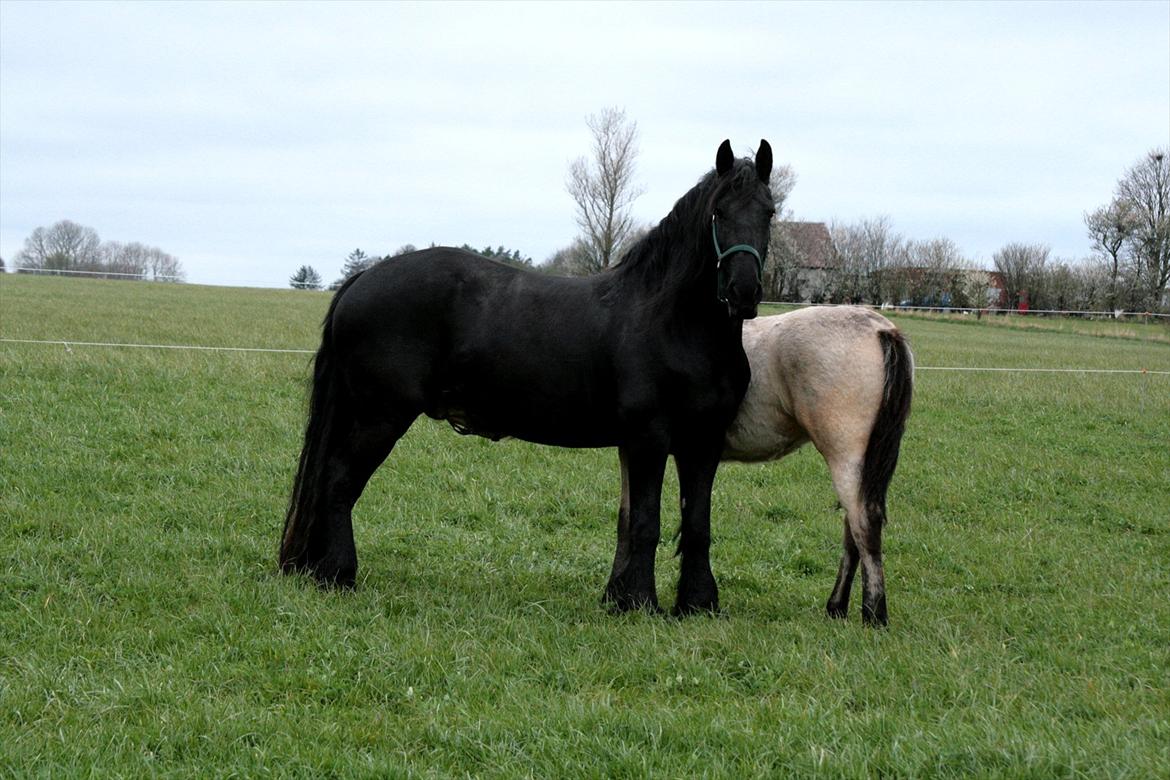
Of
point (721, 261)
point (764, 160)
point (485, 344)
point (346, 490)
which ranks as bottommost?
point (346, 490)

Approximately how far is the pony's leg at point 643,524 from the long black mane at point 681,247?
82 centimetres

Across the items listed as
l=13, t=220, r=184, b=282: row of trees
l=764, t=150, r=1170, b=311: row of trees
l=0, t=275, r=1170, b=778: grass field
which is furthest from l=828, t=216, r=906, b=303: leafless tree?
l=13, t=220, r=184, b=282: row of trees

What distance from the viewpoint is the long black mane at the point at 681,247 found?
5.16 meters

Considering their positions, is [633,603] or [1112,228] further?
[1112,228]

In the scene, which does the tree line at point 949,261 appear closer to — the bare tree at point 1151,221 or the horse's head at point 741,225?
the bare tree at point 1151,221

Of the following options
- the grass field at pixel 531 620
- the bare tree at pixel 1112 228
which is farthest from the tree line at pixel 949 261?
the grass field at pixel 531 620

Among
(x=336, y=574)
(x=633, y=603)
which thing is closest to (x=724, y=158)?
(x=633, y=603)

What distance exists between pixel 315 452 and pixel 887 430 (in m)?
3.40

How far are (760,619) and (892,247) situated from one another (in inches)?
2102

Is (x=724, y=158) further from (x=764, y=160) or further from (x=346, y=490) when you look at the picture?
(x=346, y=490)

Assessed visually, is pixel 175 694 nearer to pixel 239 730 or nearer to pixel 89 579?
pixel 239 730

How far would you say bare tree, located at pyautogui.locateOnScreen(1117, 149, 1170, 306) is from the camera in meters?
49.0

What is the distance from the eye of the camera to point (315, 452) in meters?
5.95

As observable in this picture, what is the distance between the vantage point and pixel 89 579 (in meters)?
5.45
